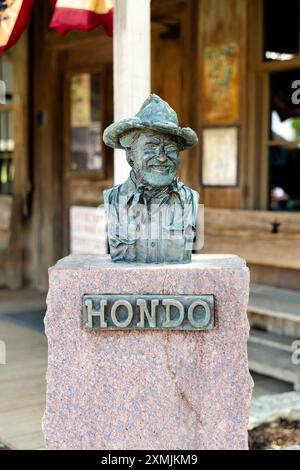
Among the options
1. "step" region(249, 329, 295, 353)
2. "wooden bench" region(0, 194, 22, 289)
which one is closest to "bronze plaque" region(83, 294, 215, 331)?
"step" region(249, 329, 295, 353)

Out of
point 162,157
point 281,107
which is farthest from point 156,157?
point 281,107

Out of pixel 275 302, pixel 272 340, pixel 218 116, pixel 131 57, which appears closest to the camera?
pixel 131 57

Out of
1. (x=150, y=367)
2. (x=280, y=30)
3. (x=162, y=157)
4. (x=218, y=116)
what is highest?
(x=280, y=30)

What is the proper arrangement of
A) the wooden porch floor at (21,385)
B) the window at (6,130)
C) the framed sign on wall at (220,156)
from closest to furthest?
the wooden porch floor at (21,385) < the framed sign on wall at (220,156) < the window at (6,130)

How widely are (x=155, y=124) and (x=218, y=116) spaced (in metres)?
3.57

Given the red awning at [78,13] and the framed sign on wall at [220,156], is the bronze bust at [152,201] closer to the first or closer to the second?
the red awning at [78,13]

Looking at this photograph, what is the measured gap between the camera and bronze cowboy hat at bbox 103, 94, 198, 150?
10.7 feet

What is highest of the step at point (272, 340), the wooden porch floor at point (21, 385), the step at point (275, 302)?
the step at point (275, 302)

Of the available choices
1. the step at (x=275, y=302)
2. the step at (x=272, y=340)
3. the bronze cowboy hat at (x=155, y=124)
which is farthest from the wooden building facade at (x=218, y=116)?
the bronze cowboy hat at (x=155, y=124)

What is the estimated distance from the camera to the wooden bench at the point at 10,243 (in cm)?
934

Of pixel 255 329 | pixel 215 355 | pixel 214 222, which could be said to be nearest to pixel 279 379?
pixel 255 329

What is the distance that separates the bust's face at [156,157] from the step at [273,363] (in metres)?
2.40

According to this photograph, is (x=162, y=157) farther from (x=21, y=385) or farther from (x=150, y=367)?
(x=21, y=385)

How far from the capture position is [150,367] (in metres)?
3.19
